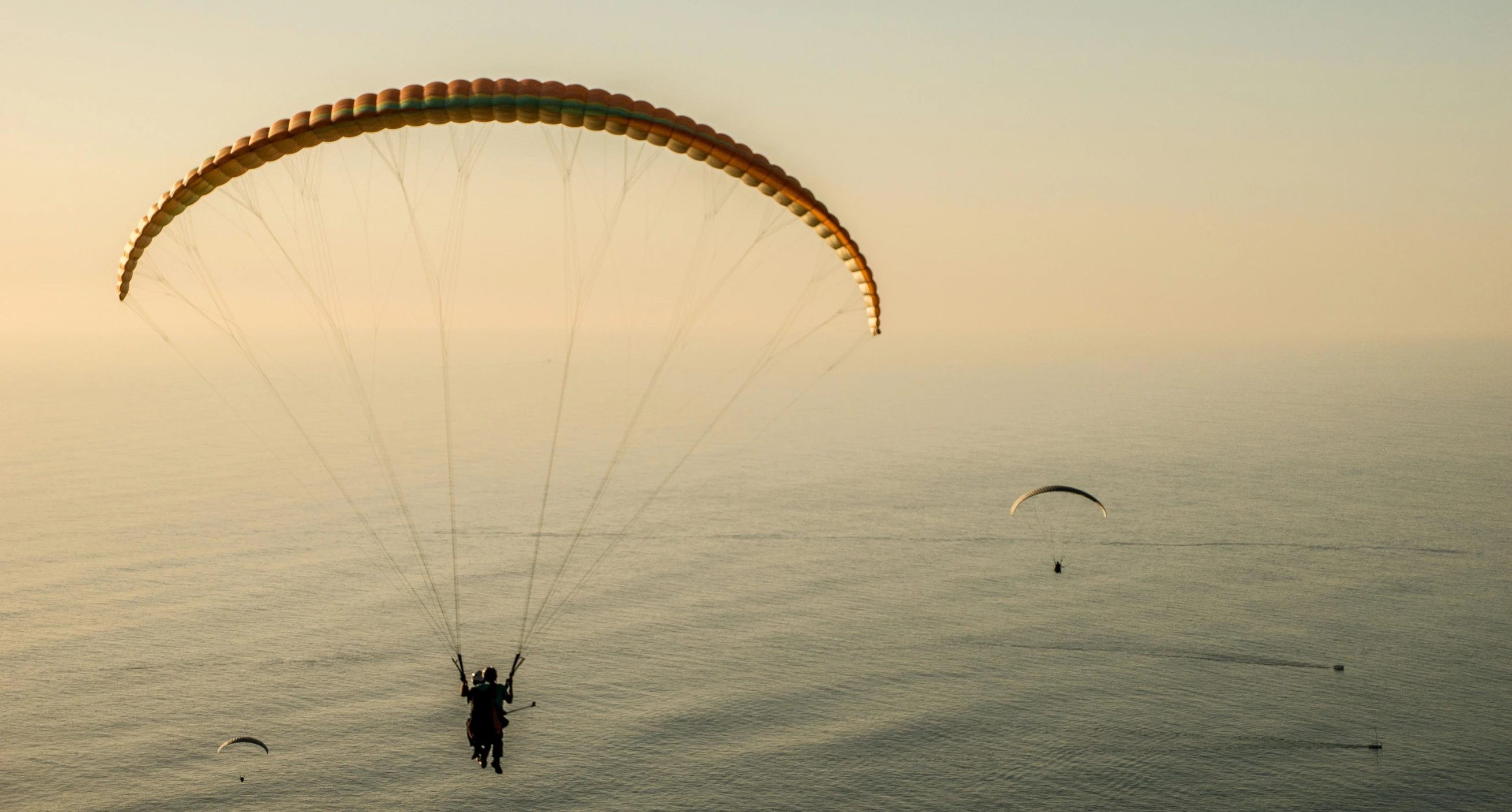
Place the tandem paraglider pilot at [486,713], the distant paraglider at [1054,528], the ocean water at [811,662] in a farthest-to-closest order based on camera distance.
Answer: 1. the distant paraglider at [1054,528]
2. the ocean water at [811,662]
3. the tandem paraglider pilot at [486,713]

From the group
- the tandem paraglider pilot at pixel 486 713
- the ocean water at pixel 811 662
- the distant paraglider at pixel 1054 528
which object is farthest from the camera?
the distant paraglider at pixel 1054 528

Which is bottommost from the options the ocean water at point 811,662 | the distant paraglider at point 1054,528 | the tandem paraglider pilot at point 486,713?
the ocean water at point 811,662

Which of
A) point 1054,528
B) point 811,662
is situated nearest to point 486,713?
point 811,662

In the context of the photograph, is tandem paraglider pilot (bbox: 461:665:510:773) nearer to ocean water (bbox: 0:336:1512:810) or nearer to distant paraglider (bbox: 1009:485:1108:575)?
ocean water (bbox: 0:336:1512:810)

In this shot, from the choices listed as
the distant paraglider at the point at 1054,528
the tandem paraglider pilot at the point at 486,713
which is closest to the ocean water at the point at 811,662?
the distant paraglider at the point at 1054,528

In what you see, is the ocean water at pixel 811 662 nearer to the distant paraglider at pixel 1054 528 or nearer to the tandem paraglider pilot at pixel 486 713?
the distant paraglider at pixel 1054 528

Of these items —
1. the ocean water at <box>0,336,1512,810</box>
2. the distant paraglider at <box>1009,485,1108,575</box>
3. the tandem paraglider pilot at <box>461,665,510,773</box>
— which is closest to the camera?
the tandem paraglider pilot at <box>461,665,510,773</box>

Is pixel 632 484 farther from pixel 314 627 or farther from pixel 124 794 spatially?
pixel 124 794

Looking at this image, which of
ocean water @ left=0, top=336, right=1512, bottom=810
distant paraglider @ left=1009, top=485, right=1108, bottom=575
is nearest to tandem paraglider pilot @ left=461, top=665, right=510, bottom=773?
ocean water @ left=0, top=336, right=1512, bottom=810
